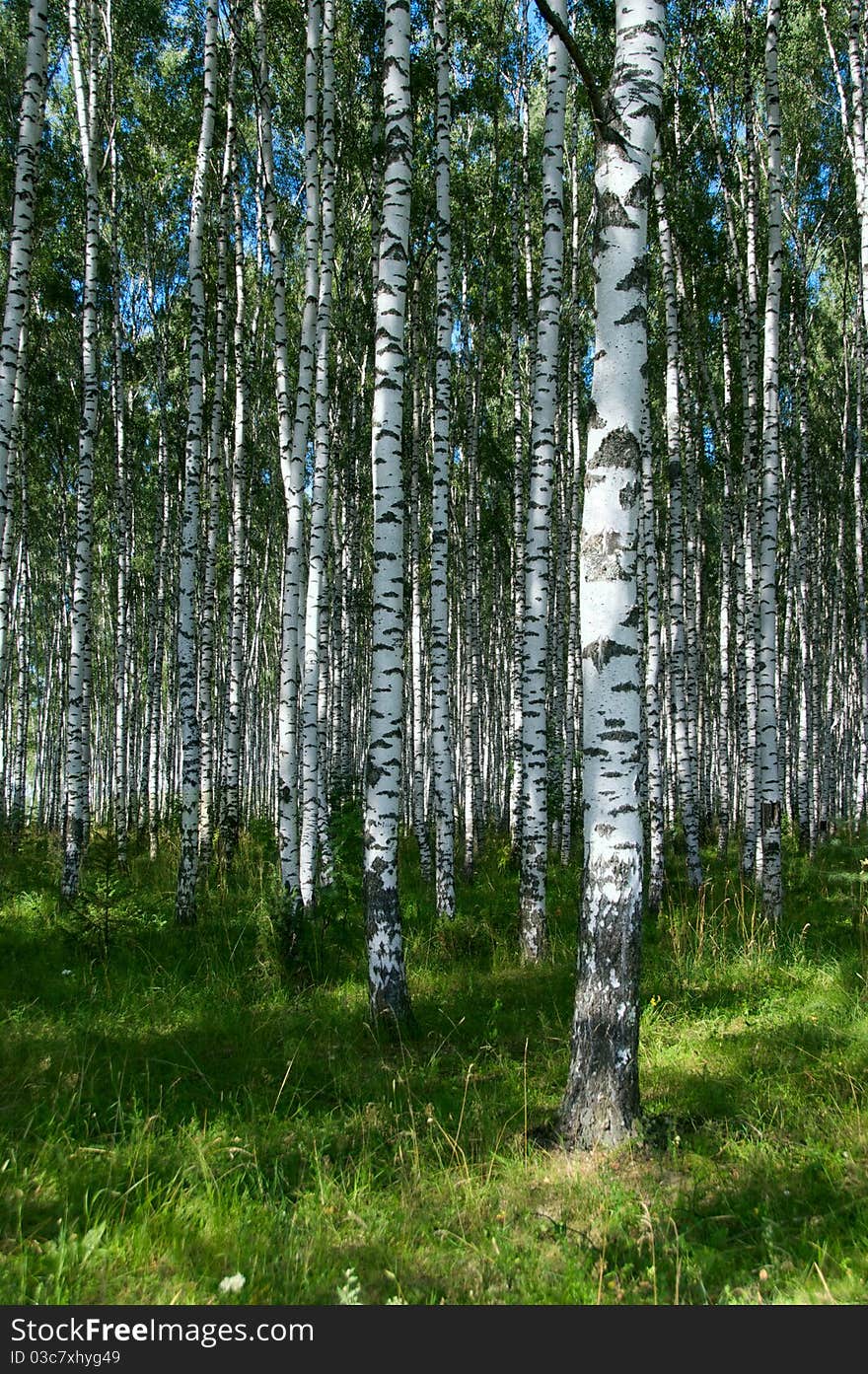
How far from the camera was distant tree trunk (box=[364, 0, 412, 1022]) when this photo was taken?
5.20 metres

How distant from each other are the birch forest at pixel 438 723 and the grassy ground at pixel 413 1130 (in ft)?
0.09

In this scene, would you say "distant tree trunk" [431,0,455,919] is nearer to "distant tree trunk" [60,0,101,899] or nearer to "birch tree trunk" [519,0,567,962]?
"birch tree trunk" [519,0,567,962]

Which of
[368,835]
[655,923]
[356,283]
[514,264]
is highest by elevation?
[356,283]

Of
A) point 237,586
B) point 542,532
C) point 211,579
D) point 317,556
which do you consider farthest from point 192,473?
point 211,579

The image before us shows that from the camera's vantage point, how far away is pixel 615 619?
3.83m

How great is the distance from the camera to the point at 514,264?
11.5 m

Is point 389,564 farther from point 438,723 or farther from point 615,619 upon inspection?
point 438,723

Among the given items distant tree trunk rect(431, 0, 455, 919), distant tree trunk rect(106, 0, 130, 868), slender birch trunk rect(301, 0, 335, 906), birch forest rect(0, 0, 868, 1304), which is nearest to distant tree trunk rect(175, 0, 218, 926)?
birch forest rect(0, 0, 868, 1304)

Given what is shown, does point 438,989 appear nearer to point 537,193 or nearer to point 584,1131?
point 584,1131

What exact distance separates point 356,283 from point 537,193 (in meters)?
4.29

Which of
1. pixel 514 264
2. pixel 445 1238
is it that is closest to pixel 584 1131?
pixel 445 1238

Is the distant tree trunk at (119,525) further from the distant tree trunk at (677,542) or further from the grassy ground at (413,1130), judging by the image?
the distant tree trunk at (677,542)

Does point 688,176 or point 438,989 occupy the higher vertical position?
point 688,176
